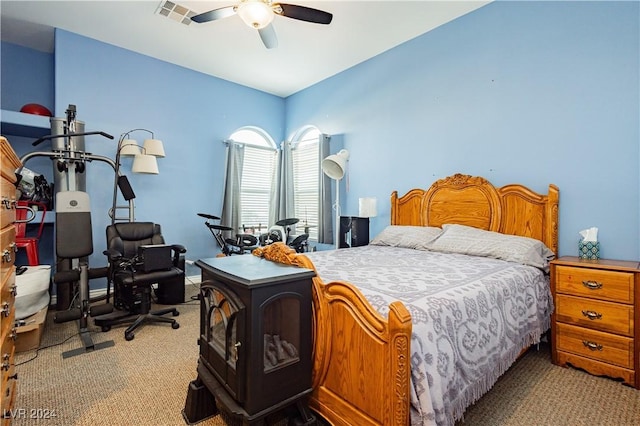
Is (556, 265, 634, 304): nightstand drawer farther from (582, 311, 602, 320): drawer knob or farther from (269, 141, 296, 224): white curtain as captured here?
(269, 141, 296, 224): white curtain

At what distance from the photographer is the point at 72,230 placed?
8.61ft

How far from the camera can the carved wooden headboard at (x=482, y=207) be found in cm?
266

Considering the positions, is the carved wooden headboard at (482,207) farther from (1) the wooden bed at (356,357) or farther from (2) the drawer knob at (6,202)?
(2) the drawer knob at (6,202)

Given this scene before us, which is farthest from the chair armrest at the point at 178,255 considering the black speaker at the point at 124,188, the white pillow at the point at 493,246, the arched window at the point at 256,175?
the white pillow at the point at 493,246

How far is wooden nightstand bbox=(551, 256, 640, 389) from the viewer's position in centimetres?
194

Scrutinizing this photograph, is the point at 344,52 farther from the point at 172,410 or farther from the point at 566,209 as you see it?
the point at 172,410

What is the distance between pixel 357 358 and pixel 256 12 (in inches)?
94.5

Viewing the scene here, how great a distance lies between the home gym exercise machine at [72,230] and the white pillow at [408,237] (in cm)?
270

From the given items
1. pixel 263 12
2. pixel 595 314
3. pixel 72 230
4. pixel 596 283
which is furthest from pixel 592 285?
pixel 72 230

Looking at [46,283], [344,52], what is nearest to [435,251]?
[344,52]

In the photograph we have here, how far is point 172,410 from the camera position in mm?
1724

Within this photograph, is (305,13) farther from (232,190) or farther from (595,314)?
(595,314)

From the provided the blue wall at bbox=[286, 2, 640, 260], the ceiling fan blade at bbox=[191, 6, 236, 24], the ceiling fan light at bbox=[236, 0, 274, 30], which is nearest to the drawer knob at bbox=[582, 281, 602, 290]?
the blue wall at bbox=[286, 2, 640, 260]

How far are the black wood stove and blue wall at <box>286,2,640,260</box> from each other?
2467 mm
